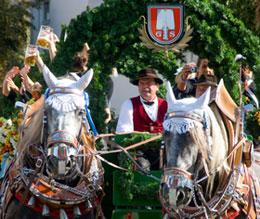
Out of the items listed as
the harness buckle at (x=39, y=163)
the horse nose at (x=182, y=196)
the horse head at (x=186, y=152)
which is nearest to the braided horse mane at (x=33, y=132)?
the harness buckle at (x=39, y=163)

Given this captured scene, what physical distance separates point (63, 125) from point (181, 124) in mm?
1227

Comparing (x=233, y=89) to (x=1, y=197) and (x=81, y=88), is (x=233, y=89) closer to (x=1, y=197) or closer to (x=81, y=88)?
(x=81, y=88)

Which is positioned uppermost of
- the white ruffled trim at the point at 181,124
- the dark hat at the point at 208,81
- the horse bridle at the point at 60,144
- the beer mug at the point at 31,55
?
the beer mug at the point at 31,55

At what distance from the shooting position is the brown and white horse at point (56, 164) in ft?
18.6

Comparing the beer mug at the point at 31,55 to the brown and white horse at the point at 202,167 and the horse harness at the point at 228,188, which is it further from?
the horse harness at the point at 228,188

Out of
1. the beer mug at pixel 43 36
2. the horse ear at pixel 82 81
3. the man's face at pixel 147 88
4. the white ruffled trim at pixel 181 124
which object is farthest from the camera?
the beer mug at pixel 43 36

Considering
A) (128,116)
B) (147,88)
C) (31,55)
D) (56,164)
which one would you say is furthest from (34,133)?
(31,55)

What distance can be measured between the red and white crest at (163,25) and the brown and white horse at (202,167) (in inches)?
98.0

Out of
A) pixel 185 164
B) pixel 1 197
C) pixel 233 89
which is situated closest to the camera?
pixel 185 164

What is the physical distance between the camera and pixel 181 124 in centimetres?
513

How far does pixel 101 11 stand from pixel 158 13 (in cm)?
80

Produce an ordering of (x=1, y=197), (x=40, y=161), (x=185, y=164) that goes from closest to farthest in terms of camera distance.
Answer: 1. (x=185, y=164)
2. (x=40, y=161)
3. (x=1, y=197)

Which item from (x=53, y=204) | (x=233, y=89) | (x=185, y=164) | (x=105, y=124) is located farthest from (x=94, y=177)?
(x=233, y=89)

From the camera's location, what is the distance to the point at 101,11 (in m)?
8.25
